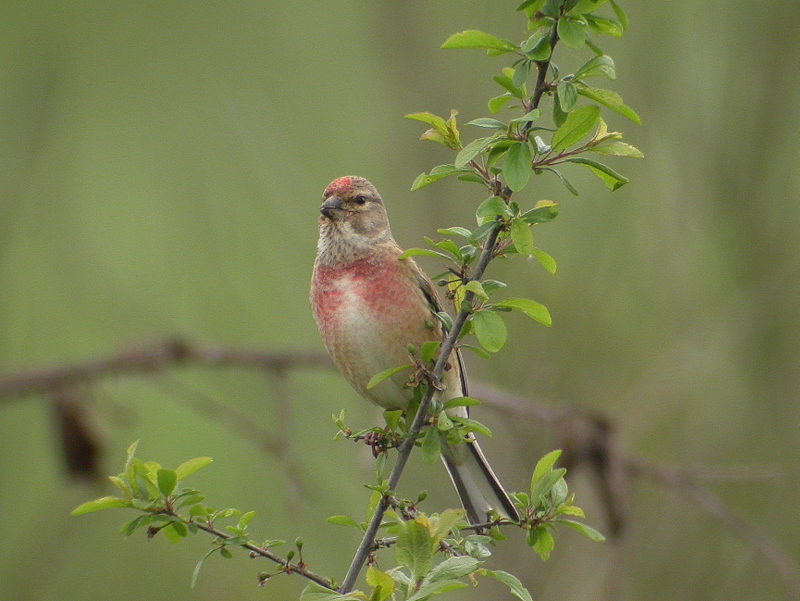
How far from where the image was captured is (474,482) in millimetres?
4016

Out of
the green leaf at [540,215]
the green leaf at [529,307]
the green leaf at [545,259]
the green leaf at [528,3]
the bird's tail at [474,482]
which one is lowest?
the bird's tail at [474,482]

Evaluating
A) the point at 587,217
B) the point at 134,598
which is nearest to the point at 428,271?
the point at 587,217

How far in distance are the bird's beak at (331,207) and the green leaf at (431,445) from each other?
1824 millimetres

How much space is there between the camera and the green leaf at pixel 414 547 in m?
2.25

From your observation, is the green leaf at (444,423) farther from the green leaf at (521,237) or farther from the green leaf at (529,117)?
the green leaf at (529,117)

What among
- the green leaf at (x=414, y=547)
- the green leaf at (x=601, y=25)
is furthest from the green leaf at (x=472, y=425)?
the green leaf at (x=601, y=25)

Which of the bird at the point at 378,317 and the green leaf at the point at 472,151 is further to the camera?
the bird at the point at 378,317

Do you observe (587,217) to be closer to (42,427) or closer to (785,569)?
(785,569)

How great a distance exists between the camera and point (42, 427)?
7305 millimetres

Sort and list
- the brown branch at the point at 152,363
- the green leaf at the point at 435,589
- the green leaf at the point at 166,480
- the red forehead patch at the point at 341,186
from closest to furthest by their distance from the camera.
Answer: the green leaf at the point at 435,589, the green leaf at the point at 166,480, the red forehead patch at the point at 341,186, the brown branch at the point at 152,363

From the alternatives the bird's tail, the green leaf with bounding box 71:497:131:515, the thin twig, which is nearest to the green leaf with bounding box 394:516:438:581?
the thin twig

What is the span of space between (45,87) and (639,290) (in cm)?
430

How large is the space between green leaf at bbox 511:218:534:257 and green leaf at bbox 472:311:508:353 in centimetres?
18

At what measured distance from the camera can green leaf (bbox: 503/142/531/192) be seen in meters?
2.19
